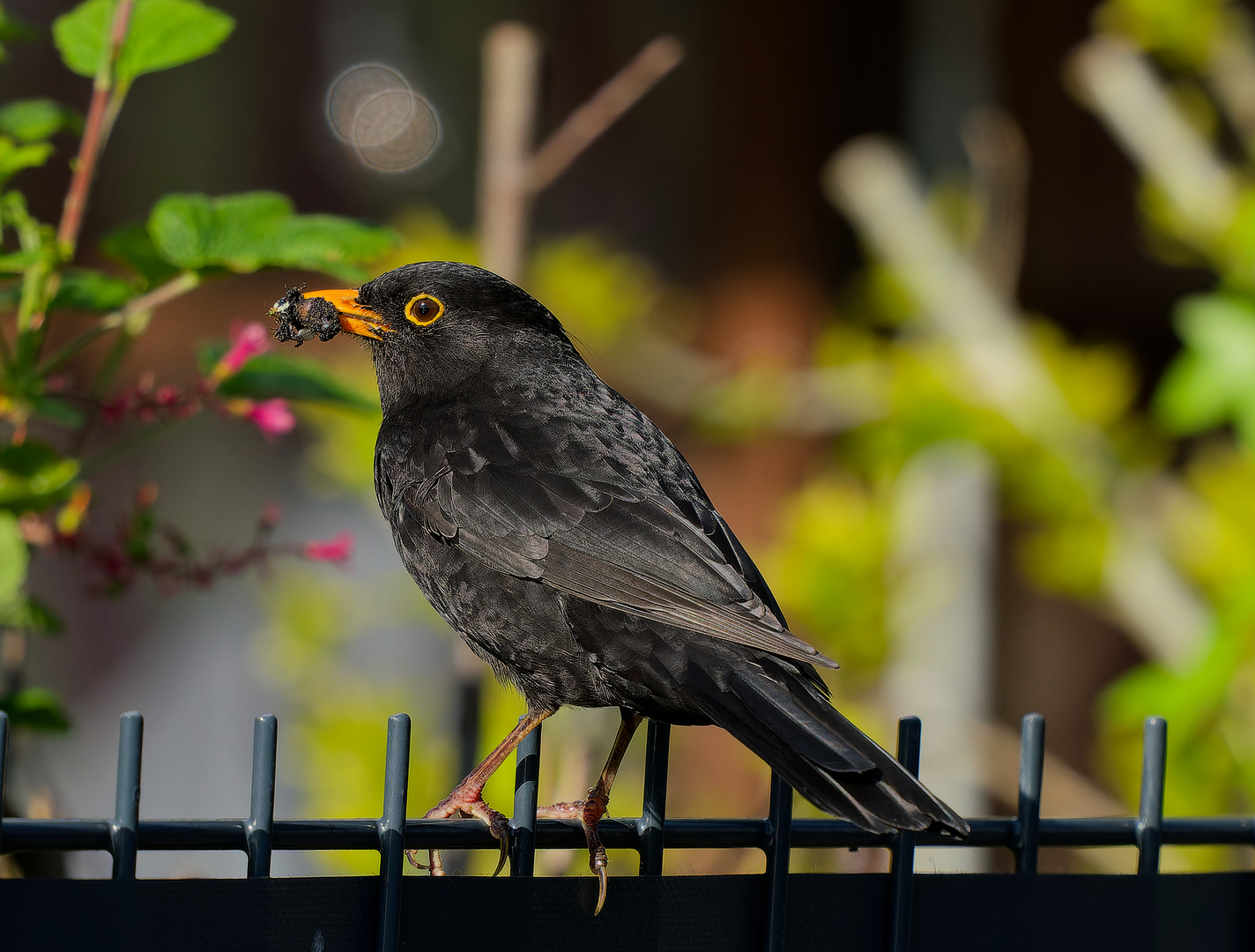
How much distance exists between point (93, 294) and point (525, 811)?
993mm

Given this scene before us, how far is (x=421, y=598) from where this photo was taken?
4051 millimetres

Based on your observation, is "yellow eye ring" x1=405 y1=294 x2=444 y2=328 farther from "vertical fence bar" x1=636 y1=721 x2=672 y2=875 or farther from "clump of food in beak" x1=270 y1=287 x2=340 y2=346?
"vertical fence bar" x1=636 y1=721 x2=672 y2=875

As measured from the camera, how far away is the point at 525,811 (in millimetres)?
1573

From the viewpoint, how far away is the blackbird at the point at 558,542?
1733 millimetres

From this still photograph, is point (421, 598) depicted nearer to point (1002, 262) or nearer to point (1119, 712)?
point (1119, 712)

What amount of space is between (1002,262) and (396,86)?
2436 millimetres

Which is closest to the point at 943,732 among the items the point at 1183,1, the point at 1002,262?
the point at 1002,262

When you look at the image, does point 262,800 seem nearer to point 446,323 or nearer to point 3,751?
point 3,751

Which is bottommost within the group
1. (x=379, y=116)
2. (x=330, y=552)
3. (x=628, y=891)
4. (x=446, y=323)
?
(x=628, y=891)

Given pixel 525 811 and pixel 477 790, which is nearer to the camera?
pixel 525 811

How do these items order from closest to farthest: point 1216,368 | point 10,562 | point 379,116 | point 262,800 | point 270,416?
point 262,800 < point 10,562 < point 270,416 < point 1216,368 < point 379,116

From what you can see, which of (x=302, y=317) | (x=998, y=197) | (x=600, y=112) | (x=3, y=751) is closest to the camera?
(x=3, y=751)

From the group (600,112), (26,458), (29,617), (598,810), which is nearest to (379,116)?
(600,112)

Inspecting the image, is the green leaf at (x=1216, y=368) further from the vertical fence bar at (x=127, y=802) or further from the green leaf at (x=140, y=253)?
the vertical fence bar at (x=127, y=802)
